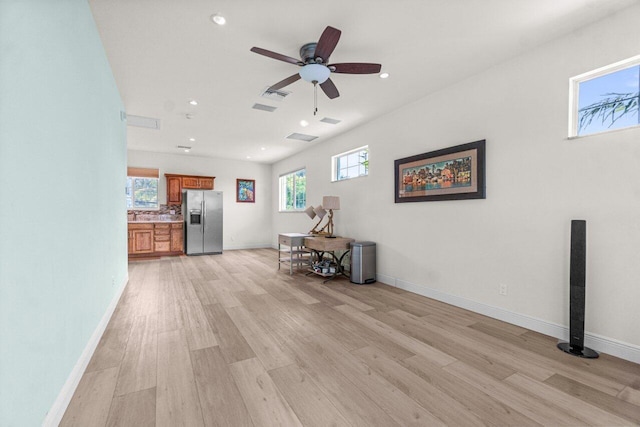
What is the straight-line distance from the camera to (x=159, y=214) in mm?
7523

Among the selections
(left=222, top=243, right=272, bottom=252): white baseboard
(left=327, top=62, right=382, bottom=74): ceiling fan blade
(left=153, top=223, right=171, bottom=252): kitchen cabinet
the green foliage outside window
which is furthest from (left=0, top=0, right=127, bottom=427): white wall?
(left=222, top=243, right=272, bottom=252): white baseboard

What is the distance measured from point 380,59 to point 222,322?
10.6 ft

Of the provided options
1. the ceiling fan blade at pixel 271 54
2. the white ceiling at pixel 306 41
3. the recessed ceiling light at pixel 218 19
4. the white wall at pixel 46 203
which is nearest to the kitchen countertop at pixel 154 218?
the white ceiling at pixel 306 41

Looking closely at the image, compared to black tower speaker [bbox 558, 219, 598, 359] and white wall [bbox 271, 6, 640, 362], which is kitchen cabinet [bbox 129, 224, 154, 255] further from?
black tower speaker [bbox 558, 219, 598, 359]

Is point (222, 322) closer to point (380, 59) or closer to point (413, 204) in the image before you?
point (413, 204)

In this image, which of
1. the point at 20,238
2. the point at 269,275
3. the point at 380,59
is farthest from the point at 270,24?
the point at 269,275

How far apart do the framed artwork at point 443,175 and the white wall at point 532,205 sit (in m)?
0.10

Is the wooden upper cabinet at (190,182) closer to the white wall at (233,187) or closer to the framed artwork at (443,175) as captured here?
the white wall at (233,187)

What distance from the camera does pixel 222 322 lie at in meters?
2.94

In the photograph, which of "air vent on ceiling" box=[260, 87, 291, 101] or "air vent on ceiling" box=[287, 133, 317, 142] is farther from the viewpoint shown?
"air vent on ceiling" box=[287, 133, 317, 142]

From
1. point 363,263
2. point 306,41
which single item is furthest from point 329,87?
point 363,263

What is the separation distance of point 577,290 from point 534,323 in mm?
606

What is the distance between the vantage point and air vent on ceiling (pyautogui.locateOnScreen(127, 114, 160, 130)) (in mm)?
4778

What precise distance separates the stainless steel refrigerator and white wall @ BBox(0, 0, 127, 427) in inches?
200
